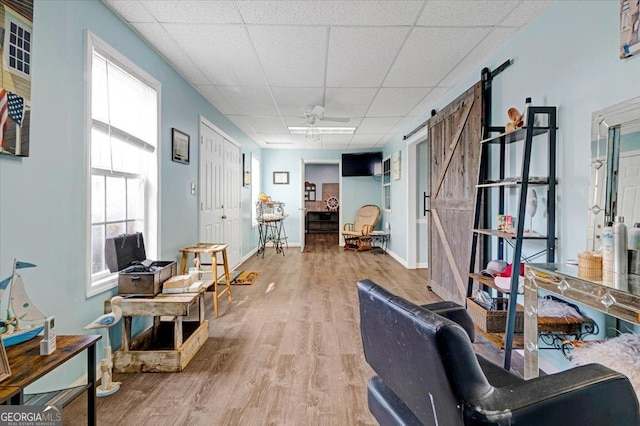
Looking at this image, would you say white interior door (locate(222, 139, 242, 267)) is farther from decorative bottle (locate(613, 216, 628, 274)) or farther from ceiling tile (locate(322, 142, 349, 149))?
decorative bottle (locate(613, 216, 628, 274))

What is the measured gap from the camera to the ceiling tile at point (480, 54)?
246cm

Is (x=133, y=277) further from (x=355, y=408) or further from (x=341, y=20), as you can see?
(x=341, y=20)

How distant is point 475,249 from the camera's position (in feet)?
9.12

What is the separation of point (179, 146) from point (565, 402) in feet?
11.1

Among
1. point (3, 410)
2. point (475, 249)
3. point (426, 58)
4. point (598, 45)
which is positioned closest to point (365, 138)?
point (426, 58)

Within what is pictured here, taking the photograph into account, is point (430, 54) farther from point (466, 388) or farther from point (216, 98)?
point (466, 388)

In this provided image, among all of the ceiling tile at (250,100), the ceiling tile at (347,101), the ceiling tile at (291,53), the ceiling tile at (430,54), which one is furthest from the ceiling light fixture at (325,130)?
the ceiling tile at (430,54)

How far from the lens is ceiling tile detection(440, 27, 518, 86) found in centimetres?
246

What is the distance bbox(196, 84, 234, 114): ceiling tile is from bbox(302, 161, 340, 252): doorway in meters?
5.97

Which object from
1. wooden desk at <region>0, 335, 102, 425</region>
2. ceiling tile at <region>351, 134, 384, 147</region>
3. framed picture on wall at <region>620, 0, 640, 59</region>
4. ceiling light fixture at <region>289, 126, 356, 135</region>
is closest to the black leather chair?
wooden desk at <region>0, 335, 102, 425</region>

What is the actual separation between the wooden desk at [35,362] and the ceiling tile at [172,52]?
222cm

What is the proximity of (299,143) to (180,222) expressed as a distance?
4257 millimetres

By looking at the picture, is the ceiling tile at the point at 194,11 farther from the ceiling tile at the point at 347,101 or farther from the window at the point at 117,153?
the ceiling tile at the point at 347,101

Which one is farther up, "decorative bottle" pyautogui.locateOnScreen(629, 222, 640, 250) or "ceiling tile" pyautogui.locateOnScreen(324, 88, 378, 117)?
"ceiling tile" pyautogui.locateOnScreen(324, 88, 378, 117)
